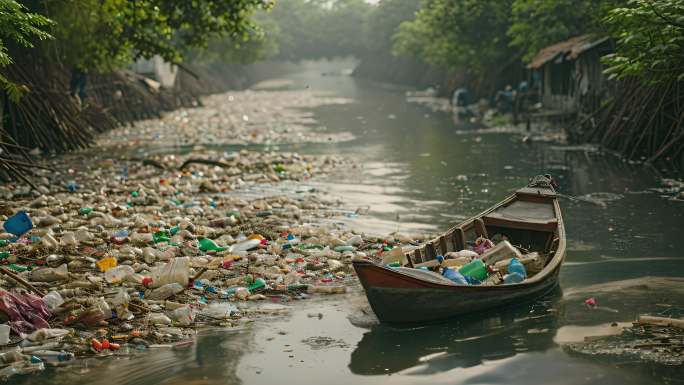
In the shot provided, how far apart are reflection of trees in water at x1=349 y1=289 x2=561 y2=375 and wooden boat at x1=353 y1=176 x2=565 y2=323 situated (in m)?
0.18

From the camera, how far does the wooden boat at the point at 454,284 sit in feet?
26.8

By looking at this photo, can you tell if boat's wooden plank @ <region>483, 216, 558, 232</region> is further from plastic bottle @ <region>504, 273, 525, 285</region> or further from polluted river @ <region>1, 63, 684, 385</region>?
plastic bottle @ <region>504, 273, 525, 285</region>

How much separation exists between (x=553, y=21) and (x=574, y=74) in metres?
2.79

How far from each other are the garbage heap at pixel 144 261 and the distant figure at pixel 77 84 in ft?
32.7

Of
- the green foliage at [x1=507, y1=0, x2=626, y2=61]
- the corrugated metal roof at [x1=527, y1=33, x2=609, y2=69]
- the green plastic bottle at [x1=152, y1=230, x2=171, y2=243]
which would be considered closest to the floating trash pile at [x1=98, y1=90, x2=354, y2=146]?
the corrugated metal roof at [x1=527, y1=33, x2=609, y2=69]

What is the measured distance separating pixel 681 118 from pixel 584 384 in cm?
1211

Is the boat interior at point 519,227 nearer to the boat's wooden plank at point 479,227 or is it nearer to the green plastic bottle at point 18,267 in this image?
the boat's wooden plank at point 479,227

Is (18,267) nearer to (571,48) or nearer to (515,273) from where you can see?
(515,273)

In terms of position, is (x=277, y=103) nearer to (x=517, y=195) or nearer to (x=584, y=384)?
(x=517, y=195)

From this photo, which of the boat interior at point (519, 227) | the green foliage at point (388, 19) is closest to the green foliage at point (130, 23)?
the boat interior at point (519, 227)

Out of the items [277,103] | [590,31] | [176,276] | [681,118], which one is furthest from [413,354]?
[277,103]

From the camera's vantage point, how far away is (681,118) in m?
17.7

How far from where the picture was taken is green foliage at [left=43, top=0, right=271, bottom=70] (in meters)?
20.3

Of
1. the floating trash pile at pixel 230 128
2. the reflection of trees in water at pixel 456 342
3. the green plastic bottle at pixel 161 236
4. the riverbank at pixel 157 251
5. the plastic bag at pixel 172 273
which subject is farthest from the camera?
the floating trash pile at pixel 230 128
